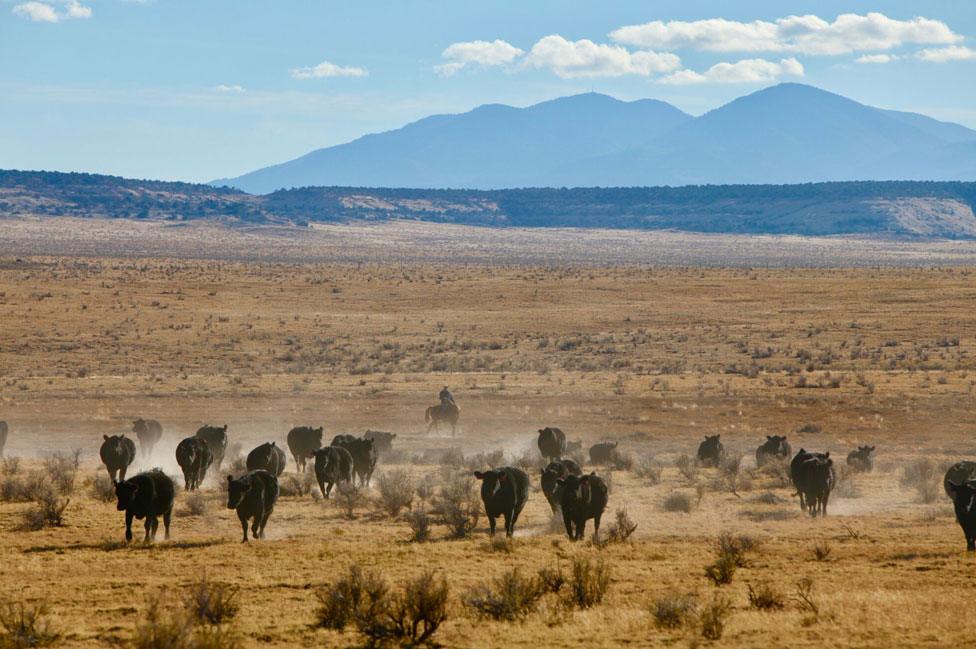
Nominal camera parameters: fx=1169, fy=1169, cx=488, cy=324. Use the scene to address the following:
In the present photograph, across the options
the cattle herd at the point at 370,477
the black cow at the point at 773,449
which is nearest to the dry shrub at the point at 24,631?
the cattle herd at the point at 370,477

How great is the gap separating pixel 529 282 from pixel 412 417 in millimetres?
52532

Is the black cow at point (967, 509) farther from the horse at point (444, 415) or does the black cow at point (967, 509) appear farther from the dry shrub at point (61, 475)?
the horse at point (444, 415)

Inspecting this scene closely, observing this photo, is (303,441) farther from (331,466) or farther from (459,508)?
(459,508)

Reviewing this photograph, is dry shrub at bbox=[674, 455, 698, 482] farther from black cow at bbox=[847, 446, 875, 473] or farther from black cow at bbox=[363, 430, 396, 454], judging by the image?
black cow at bbox=[363, 430, 396, 454]

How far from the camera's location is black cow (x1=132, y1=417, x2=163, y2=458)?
28500mm

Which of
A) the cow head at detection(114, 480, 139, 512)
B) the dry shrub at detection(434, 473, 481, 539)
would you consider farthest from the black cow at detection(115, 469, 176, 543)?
the dry shrub at detection(434, 473, 481, 539)

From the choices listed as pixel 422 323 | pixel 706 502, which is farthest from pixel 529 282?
pixel 706 502

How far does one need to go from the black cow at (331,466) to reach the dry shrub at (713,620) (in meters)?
10.4

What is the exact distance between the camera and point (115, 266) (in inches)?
3959

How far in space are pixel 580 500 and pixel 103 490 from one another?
9.11 metres

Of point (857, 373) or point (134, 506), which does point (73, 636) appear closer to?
point (134, 506)

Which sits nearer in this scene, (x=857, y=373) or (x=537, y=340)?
(x=857, y=373)

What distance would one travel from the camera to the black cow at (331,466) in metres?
21.8

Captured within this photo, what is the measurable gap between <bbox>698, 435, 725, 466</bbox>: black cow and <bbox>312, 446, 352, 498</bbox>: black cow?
9.02 m
